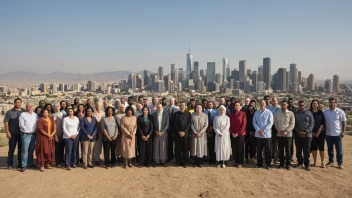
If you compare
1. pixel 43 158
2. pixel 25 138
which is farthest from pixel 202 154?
pixel 25 138

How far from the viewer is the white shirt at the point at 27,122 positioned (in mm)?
7191

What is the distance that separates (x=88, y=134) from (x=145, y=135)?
1522 millimetres

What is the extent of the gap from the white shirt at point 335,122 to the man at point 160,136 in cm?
443

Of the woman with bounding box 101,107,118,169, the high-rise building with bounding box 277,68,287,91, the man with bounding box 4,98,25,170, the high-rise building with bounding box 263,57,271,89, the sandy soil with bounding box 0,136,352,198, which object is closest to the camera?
the sandy soil with bounding box 0,136,352,198

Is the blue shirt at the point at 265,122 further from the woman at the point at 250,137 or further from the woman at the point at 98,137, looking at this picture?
the woman at the point at 98,137

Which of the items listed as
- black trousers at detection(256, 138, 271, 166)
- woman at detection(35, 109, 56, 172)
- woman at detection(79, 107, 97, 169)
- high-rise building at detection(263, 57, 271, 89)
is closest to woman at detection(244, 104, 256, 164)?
black trousers at detection(256, 138, 271, 166)

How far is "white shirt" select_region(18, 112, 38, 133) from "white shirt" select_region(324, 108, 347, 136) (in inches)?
311

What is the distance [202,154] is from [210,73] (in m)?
162

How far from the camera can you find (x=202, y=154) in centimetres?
764

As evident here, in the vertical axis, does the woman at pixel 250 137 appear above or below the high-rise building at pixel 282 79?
below

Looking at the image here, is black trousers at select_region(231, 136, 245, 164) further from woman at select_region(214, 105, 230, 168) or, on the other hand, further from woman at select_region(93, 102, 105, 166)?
woman at select_region(93, 102, 105, 166)

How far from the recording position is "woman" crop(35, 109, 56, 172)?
7.21 m

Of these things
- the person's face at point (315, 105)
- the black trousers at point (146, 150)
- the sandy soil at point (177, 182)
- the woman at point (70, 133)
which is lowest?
the sandy soil at point (177, 182)

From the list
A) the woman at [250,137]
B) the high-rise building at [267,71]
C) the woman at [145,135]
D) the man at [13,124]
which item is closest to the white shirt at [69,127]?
the man at [13,124]
